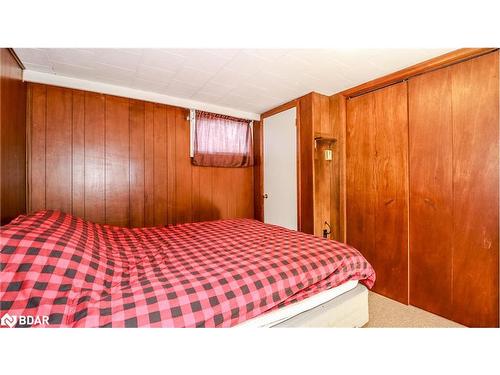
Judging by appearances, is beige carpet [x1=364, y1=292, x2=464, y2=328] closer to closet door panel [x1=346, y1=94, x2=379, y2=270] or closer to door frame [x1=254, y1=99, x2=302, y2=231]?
closet door panel [x1=346, y1=94, x2=379, y2=270]

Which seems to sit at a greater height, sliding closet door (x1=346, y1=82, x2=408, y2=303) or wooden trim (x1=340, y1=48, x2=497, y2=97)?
wooden trim (x1=340, y1=48, x2=497, y2=97)

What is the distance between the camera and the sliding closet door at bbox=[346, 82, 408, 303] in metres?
2.17

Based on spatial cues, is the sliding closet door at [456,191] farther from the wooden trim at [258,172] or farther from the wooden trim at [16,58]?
the wooden trim at [16,58]

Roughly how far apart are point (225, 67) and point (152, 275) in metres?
1.89

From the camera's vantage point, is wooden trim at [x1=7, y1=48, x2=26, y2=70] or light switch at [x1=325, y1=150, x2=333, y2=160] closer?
wooden trim at [x1=7, y1=48, x2=26, y2=70]

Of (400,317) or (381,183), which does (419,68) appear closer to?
(381,183)

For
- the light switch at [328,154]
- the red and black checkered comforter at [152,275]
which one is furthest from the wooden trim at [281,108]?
the red and black checkered comforter at [152,275]

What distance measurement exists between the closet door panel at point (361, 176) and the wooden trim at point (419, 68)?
3.9 inches

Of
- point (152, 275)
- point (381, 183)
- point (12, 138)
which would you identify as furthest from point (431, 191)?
point (12, 138)

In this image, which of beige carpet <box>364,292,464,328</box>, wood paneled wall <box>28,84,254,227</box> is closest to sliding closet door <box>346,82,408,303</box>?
beige carpet <box>364,292,464,328</box>

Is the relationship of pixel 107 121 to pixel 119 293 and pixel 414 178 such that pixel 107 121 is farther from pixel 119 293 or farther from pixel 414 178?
pixel 414 178

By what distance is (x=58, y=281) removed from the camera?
89cm
